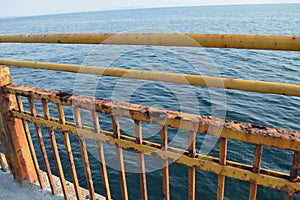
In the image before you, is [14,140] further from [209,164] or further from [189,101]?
[189,101]

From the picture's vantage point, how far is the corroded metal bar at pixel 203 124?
135 centimetres

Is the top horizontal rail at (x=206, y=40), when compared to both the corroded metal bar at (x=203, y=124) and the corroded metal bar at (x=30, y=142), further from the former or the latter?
the corroded metal bar at (x=30, y=142)

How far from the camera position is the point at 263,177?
57.0 inches

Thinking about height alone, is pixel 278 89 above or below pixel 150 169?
above

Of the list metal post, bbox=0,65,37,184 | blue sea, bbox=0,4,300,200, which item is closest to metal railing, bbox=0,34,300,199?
metal post, bbox=0,65,37,184

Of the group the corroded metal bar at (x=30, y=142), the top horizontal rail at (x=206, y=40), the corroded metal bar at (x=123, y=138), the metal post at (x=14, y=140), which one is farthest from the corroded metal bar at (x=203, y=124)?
the metal post at (x=14, y=140)

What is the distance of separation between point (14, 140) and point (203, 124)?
225 cm

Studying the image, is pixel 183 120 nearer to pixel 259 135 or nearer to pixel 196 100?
pixel 259 135

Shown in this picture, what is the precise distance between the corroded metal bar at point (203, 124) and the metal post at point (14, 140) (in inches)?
33.0

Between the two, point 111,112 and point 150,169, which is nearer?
point 111,112

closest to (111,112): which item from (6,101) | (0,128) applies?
(6,101)

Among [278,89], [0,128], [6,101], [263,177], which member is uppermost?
[278,89]

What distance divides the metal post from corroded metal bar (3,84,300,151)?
839 mm

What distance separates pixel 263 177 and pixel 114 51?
22438mm
